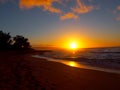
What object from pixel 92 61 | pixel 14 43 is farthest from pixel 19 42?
pixel 92 61

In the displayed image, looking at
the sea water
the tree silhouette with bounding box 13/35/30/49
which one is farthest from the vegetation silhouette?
the sea water

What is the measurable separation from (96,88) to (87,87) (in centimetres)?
47

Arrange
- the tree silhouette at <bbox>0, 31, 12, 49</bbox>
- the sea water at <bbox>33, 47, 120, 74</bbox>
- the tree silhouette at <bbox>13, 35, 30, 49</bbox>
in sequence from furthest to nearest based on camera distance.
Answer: the tree silhouette at <bbox>13, 35, 30, 49</bbox> → the tree silhouette at <bbox>0, 31, 12, 49</bbox> → the sea water at <bbox>33, 47, 120, 74</bbox>

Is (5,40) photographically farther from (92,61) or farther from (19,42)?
(92,61)

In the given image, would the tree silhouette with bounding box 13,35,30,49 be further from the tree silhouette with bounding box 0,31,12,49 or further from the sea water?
the sea water

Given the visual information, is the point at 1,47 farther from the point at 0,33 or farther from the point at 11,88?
the point at 11,88

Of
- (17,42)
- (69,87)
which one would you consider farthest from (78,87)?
(17,42)

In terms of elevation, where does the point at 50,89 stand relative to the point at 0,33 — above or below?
below

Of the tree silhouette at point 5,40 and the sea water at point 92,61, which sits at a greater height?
the tree silhouette at point 5,40

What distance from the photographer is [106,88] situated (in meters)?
8.61

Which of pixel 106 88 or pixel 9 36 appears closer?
pixel 106 88

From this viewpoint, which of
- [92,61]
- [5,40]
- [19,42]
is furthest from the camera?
[19,42]

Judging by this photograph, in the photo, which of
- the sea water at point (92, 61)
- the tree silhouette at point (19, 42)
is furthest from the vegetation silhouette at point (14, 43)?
the sea water at point (92, 61)

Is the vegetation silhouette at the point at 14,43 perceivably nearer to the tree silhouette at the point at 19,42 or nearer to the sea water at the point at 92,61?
the tree silhouette at the point at 19,42
